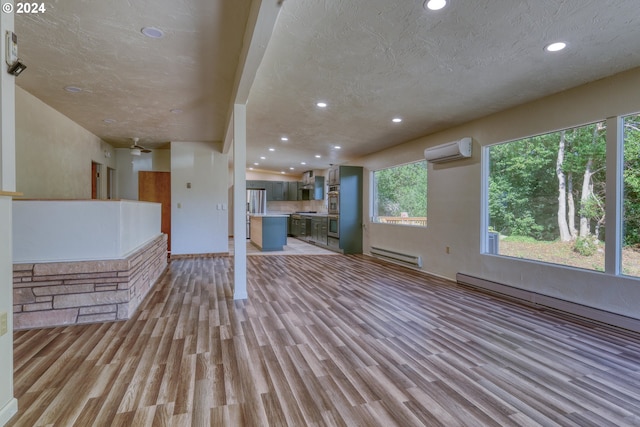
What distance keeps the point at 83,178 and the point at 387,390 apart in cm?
615

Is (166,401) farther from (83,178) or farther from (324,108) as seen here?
(83,178)

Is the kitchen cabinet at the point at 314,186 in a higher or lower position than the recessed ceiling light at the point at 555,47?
lower

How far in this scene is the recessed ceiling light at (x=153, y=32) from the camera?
8.00 feet

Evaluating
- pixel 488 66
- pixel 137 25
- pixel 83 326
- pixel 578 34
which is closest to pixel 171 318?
pixel 83 326

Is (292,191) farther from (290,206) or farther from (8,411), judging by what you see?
(8,411)

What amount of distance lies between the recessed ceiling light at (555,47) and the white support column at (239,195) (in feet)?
9.91

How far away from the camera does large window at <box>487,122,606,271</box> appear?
11.0 feet

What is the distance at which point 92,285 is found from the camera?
2994 millimetres

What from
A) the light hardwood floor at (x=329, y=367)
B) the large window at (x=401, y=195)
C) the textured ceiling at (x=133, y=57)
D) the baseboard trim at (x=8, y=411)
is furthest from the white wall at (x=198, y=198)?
the baseboard trim at (x=8, y=411)

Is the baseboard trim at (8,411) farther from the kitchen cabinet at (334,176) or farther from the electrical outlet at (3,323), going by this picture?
the kitchen cabinet at (334,176)

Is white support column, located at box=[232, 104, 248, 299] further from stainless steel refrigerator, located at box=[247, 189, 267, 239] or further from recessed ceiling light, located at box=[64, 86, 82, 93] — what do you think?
stainless steel refrigerator, located at box=[247, 189, 267, 239]

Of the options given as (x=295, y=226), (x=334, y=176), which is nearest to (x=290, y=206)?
(x=295, y=226)

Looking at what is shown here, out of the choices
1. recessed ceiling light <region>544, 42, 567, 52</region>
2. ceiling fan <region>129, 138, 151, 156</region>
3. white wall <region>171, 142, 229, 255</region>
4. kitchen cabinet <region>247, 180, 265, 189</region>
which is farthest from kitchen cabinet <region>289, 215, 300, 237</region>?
recessed ceiling light <region>544, 42, 567, 52</region>

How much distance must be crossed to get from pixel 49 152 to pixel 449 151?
19.2 feet
